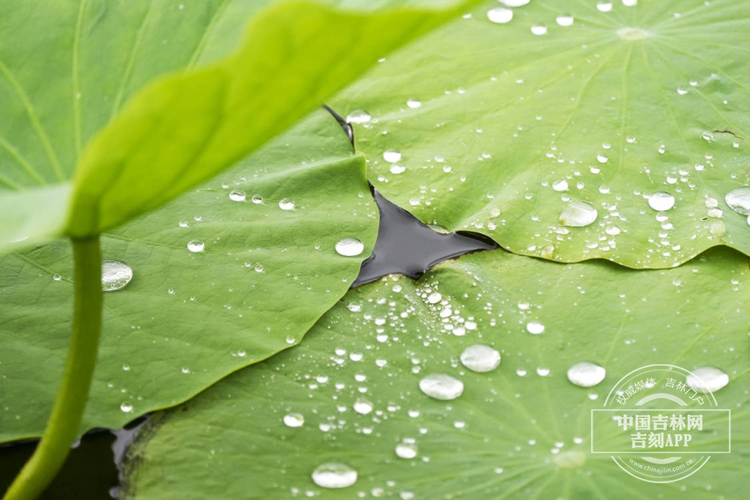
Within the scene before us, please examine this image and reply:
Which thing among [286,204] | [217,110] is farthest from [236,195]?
[217,110]

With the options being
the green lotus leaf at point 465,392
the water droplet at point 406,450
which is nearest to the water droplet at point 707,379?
the green lotus leaf at point 465,392

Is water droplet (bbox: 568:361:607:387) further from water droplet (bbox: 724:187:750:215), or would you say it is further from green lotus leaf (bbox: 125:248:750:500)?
water droplet (bbox: 724:187:750:215)

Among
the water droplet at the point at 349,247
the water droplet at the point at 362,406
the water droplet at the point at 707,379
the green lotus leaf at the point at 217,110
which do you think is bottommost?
the water droplet at the point at 707,379

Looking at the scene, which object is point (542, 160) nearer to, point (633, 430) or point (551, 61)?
point (551, 61)

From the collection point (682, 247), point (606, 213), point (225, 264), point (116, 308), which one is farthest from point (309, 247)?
point (682, 247)

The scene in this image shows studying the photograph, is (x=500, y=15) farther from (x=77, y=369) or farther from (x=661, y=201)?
(x=77, y=369)

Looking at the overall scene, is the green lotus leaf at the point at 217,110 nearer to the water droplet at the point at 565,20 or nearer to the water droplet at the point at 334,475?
the water droplet at the point at 334,475
